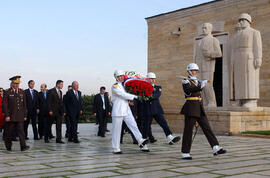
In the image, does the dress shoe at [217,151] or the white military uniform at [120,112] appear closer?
the dress shoe at [217,151]

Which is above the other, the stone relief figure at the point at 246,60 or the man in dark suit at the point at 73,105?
the stone relief figure at the point at 246,60

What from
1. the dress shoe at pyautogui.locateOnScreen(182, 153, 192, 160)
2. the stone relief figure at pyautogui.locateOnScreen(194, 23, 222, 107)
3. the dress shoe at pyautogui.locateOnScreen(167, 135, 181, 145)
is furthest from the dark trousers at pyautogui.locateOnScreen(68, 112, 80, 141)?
the stone relief figure at pyautogui.locateOnScreen(194, 23, 222, 107)

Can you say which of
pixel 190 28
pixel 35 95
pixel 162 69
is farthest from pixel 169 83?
pixel 35 95

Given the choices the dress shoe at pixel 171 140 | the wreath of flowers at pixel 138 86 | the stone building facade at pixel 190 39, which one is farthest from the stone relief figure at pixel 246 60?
the wreath of flowers at pixel 138 86

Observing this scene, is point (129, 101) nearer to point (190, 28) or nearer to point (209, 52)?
point (209, 52)

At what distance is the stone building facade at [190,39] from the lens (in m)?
16.7

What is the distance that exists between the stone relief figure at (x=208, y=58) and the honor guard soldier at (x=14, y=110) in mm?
7934

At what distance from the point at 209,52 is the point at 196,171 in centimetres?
932

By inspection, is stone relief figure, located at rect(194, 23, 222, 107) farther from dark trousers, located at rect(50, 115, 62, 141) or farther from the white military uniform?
the white military uniform

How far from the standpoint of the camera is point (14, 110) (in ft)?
27.7

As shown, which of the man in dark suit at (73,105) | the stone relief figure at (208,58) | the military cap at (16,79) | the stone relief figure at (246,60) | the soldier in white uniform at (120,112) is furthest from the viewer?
the stone relief figure at (208,58)

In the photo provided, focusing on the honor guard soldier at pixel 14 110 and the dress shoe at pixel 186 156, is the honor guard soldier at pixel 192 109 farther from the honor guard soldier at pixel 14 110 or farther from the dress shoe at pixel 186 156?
the honor guard soldier at pixel 14 110

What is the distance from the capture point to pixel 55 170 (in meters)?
5.55

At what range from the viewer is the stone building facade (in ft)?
54.9
